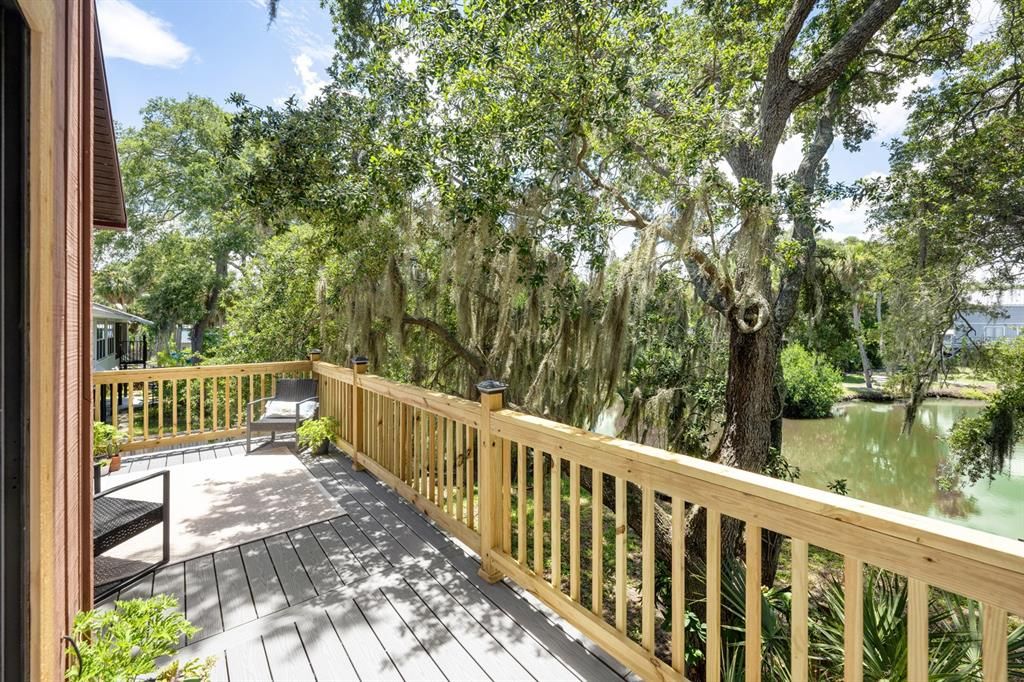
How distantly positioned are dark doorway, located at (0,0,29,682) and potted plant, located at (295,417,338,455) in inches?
133

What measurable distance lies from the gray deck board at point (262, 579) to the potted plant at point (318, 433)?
1.50 meters

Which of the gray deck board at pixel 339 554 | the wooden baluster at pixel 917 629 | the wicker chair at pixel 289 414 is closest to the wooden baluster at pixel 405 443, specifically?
the gray deck board at pixel 339 554

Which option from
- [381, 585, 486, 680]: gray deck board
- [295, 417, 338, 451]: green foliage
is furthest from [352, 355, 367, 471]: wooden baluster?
[381, 585, 486, 680]: gray deck board

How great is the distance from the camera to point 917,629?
1092 mm

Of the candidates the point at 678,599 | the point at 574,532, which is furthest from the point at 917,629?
the point at 574,532

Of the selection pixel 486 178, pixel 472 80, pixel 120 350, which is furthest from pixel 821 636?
pixel 120 350

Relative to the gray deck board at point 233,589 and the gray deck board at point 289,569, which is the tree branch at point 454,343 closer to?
the gray deck board at point 289,569

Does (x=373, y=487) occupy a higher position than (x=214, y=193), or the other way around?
(x=214, y=193)

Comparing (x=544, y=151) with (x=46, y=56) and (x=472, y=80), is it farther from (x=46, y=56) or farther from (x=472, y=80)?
(x=46, y=56)

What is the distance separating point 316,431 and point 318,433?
0.08ft

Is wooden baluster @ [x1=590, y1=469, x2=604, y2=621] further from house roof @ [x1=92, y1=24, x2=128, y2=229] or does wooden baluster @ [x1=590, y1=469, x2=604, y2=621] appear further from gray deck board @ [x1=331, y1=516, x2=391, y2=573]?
house roof @ [x1=92, y1=24, x2=128, y2=229]

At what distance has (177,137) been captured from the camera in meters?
14.3

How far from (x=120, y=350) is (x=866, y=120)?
20368 mm

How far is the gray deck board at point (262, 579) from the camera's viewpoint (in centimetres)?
218
